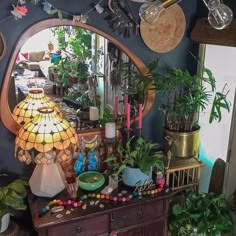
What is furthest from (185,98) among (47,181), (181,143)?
(47,181)

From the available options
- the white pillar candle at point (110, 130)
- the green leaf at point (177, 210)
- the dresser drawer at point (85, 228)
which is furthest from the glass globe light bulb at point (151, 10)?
the green leaf at point (177, 210)

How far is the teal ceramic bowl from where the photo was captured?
1.88 m

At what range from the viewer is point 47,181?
5.95ft

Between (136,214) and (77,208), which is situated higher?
(77,208)

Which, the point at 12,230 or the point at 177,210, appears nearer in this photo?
the point at 12,230

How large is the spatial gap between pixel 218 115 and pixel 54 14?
1.24 meters

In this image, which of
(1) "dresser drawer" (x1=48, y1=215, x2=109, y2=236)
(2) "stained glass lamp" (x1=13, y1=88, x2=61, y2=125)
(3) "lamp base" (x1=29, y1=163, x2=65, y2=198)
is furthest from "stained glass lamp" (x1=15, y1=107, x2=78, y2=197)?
(1) "dresser drawer" (x1=48, y1=215, x2=109, y2=236)

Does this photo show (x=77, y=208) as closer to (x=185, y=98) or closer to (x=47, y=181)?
(x=47, y=181)

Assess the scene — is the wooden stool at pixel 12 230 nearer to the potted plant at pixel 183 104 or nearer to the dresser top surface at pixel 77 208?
the dresser top surface at pixel 77 208

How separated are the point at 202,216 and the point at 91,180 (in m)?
0.77

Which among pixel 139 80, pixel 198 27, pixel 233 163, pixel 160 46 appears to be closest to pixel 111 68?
pixel 139 80

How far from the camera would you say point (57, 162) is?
6.05 feet

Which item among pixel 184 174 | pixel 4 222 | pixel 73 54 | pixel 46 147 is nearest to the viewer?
pixel 46 147

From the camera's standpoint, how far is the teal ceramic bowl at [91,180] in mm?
1880
